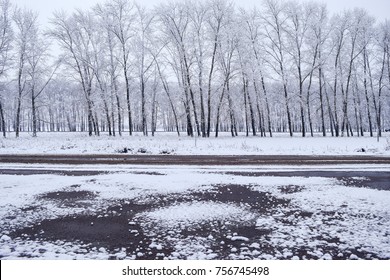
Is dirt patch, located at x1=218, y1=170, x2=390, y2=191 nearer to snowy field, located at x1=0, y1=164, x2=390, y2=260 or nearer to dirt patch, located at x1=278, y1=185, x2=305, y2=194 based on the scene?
snowy field, located at x1=0, y1=164, x2=390, y2=260

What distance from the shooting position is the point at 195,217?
659 cm

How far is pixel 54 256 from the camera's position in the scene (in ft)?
15.0

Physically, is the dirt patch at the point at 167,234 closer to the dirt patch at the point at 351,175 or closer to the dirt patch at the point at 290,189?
the dirt patch at the point at 290,189

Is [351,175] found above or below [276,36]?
below

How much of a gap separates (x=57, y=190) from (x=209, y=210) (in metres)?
5.64

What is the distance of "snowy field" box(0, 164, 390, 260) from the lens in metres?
4.77

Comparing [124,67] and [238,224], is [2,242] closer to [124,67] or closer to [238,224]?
[238,224]

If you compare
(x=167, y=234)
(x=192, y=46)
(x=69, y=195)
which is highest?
(x=192, y=46)

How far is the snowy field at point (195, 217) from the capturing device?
4.77 m

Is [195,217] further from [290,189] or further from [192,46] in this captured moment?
[192,46]

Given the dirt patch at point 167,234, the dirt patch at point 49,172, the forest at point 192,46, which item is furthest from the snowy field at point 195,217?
the forest at point 192,46

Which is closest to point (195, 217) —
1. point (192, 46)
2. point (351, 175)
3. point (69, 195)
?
point (69, 195)
